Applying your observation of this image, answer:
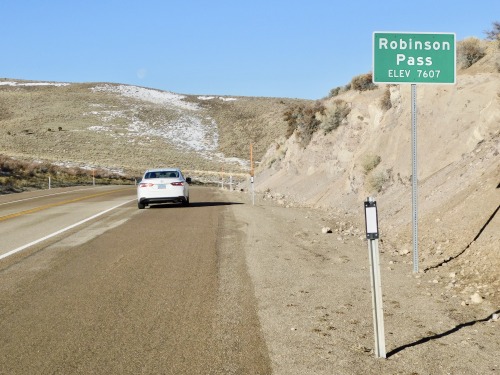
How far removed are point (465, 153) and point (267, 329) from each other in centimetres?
1071

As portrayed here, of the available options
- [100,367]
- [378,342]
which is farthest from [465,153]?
[100,367]

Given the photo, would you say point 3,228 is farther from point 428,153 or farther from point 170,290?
point 428,153

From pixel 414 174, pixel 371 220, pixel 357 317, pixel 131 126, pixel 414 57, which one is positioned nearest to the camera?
pixel 371 220

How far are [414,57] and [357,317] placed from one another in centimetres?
460

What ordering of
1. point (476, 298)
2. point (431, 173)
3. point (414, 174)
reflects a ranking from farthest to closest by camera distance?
point (431, 173) < point (414, 174) < point (476, 298)

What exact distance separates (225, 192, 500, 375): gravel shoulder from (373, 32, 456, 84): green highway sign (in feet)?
9.94

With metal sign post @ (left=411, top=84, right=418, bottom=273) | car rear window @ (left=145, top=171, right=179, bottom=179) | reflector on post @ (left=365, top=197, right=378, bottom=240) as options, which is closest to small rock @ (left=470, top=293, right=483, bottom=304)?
metal sign post @ (left=411, top=84, right=418, bottom=273)

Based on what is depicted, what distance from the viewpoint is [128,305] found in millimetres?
7332

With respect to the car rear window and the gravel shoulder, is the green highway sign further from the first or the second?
the car rear window

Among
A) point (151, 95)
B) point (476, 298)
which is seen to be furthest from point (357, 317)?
point (151, 95)

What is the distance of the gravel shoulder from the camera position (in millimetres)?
5246

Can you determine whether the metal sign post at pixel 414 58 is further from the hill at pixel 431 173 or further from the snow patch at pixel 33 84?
the snow patch at pixel 33 84

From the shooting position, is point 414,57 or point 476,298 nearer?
point 476,298

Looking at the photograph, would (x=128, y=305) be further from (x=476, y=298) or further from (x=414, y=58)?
(x=414, y=58)
